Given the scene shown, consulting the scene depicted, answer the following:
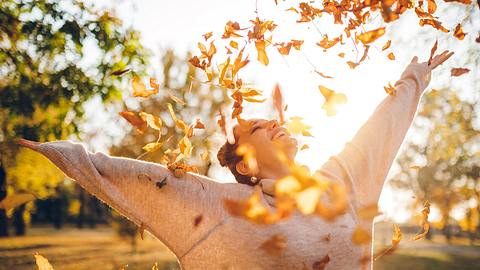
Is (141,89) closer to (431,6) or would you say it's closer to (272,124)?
(272,124)

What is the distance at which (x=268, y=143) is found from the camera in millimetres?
2277

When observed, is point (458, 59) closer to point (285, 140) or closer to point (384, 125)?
point (384, 125)

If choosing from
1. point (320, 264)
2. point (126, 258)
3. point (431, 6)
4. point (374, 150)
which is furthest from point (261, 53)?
point (126, 258)

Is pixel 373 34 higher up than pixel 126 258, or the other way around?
pixel 373 34

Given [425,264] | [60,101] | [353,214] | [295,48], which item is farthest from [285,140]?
[425,264]

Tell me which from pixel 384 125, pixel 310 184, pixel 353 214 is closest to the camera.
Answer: pixel 310 184

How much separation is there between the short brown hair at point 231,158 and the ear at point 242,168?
0.09ft

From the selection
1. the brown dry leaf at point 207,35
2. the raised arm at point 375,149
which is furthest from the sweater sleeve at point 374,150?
the brown dry leaf at point 207,35

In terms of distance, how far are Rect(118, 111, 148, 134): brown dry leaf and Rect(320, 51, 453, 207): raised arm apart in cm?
101

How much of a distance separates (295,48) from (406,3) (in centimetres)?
68

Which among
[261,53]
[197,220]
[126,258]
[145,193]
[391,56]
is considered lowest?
[126,258]

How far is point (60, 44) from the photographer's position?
6.09 meters

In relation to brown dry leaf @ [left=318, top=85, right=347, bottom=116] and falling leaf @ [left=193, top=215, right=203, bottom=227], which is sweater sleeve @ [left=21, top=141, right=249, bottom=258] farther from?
brown dry leaf @ [left=318, top=85, right=347, bottom=116]

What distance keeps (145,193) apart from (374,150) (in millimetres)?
1286
